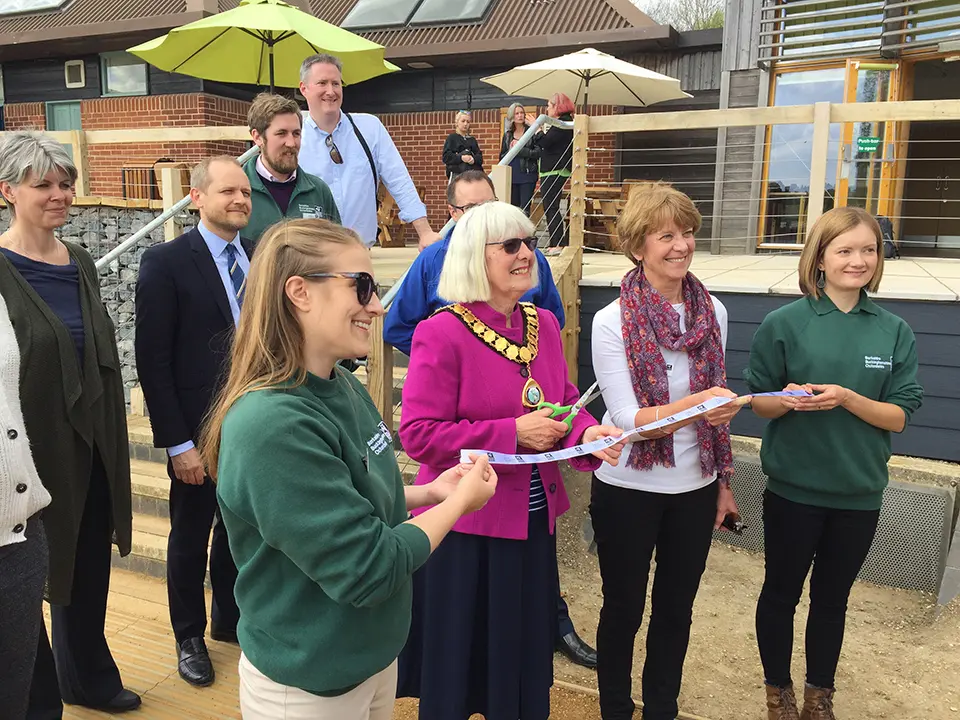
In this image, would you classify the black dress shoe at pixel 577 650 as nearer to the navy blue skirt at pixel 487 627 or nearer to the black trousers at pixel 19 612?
the navy blue skirt at pixel 487 627

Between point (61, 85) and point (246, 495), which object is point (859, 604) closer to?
point (246, 495)

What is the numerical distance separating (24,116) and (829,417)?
14295 mm

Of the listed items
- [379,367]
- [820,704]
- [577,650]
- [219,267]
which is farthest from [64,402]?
[820,704]

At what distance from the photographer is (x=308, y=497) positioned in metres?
1.36

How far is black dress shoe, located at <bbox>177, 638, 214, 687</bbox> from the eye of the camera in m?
3.16

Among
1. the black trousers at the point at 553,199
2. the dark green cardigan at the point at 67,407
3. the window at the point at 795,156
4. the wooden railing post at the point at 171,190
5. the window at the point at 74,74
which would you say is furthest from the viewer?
the window at the point at 74,74

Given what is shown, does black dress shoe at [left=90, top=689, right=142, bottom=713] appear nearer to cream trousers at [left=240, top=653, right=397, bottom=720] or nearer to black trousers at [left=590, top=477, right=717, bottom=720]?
cream trousers at [left=240, top=653, right=397, bottom=720]

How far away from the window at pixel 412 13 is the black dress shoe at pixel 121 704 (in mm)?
11262

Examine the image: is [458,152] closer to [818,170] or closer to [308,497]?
[818,170]

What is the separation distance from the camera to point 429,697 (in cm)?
231

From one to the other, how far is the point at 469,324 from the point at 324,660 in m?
1.08

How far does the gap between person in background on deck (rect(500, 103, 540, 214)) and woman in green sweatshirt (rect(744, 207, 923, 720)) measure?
4953mm

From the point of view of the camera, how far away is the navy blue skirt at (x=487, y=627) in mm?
2279

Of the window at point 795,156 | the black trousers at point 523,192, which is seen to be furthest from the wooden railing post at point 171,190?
the window at point 795,156
